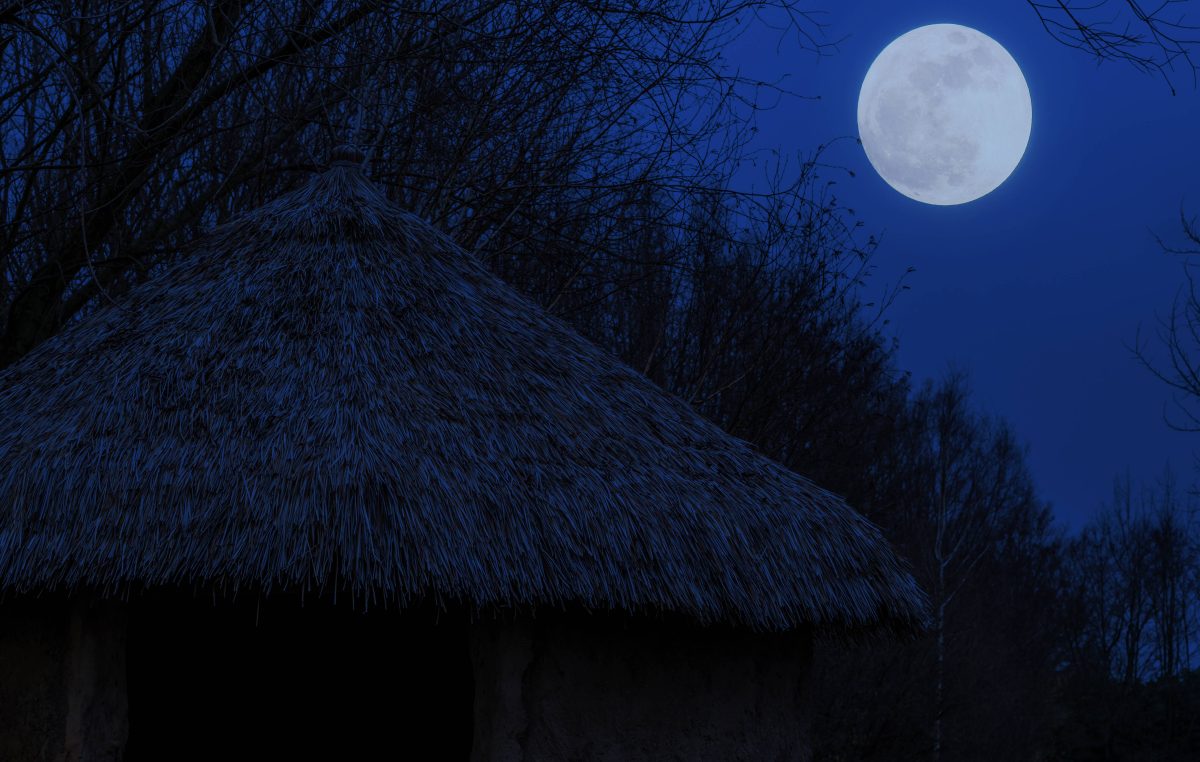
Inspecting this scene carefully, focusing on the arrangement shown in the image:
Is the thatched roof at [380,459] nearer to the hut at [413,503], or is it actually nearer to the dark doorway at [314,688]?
the hut at [413,503]

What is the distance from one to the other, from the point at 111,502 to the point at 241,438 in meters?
0.48

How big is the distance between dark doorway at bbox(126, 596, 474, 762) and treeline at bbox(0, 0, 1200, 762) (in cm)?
216

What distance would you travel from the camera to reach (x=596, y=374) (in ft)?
17.4

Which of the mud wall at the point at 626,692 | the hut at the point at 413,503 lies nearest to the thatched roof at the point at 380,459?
the hut at the point at 413,503

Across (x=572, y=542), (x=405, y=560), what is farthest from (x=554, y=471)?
(x=405, y=560)

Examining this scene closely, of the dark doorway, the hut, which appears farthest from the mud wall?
the dark doorway

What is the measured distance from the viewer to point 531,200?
8469 millimetres

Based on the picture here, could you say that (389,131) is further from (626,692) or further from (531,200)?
(626,692)

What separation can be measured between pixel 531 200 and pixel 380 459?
15.1ft

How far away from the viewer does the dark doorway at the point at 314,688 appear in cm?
721

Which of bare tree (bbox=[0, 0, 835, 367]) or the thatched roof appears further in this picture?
bare tree (bbox=[0, 0, 835, 367])

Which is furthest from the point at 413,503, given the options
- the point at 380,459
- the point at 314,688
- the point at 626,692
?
the point at 314,688

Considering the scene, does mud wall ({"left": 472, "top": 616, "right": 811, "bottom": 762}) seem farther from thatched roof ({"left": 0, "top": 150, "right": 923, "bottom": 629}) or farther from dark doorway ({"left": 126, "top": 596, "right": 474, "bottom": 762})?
dark doorway ({"left": 126, "top": 596, "right": 474, "bottom": 762})

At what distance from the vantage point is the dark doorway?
7.21 metres
